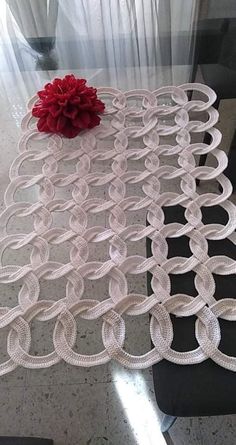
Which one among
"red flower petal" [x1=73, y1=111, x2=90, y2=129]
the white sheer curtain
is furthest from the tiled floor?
the white sheer curtain

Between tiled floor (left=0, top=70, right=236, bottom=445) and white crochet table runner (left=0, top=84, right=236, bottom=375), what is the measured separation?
26 cm

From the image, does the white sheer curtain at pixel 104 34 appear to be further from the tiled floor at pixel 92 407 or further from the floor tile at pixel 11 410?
the floor tile at pixel 11 410

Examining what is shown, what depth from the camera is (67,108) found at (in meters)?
0.82

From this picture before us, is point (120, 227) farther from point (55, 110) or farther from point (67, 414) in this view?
point (67, 414)

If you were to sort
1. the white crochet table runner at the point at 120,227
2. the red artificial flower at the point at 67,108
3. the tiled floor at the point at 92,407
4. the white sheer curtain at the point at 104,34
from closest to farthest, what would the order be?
the white crochet table runner at the point at 120,227, the red artificial flower at the point at 67,108, the tiled floor at the point at 92,407, the white sheer curtain at the point at 104,34

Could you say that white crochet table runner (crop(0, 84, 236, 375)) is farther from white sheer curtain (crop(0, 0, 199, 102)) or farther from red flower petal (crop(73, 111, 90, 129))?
white sheer curtain (crop(0, 0, 199, 102))

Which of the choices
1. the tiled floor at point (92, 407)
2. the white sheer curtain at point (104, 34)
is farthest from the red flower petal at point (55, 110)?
the white sheer curtain at point (104, 34)

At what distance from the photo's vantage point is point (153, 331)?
22.7 inches

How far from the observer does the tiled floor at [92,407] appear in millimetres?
958

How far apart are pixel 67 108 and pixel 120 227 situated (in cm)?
34

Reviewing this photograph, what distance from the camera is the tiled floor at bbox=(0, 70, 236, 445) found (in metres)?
0.96

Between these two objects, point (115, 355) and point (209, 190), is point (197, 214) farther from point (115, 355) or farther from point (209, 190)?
point (115, 355)

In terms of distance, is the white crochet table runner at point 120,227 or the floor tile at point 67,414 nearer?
the white crochet table runner at point 120,227

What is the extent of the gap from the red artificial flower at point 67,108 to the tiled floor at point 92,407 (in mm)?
435
